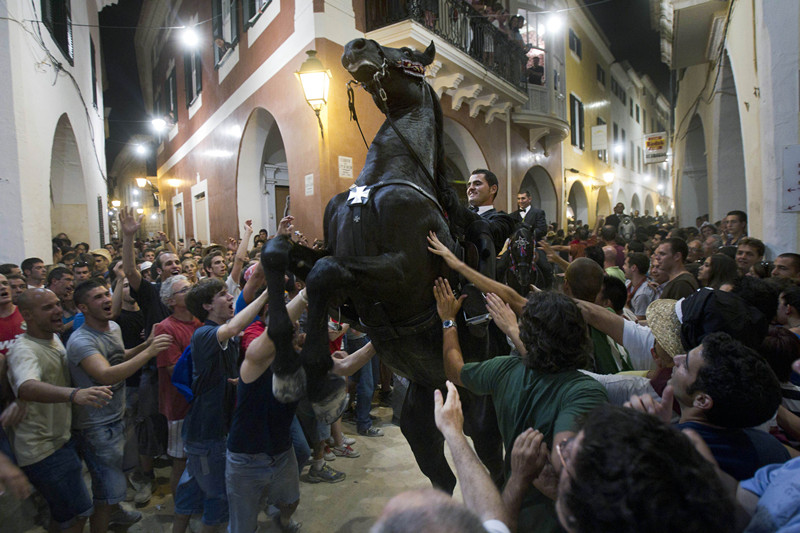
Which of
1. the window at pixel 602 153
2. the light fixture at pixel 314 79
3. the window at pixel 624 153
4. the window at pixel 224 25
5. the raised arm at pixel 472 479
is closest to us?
the raised arm at pixel 472 479

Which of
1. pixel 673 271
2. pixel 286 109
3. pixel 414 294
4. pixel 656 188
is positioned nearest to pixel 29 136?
pixel 286 109

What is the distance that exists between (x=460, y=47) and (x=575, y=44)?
42.1 feet

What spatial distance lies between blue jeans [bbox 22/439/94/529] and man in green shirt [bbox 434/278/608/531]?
2.48 m

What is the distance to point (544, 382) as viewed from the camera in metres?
1.66

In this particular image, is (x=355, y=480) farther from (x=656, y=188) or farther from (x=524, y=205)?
(x=656, y=188)

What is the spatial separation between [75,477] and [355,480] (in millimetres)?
2041

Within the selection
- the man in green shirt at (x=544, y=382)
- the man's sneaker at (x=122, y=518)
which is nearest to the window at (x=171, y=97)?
the man's sneaker at (x=122, y=518)

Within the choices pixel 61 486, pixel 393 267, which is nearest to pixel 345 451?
pixel 61 486

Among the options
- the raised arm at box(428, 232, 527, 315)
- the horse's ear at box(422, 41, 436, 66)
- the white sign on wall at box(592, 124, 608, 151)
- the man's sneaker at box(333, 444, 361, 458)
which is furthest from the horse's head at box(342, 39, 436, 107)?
the white sign on wall at box(592, 124, 608, 151)

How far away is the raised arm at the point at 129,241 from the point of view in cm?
358

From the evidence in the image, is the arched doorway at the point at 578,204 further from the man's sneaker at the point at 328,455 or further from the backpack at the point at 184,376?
the backpack at the point at 184,376

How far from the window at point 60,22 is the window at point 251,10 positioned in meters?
3.32

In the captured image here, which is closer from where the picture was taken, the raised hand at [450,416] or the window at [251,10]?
the raised hand at [450,416]

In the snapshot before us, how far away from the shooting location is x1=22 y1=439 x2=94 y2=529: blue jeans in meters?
2.56
